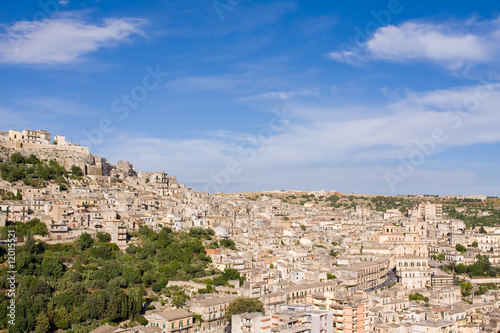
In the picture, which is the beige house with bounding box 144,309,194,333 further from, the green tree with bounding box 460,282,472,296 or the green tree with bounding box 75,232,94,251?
the green tree with bounding box 460,282,472,296

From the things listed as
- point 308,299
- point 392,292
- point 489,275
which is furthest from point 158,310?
point 489,275

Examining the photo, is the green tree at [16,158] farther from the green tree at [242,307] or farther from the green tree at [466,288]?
the green tree at [466,288]

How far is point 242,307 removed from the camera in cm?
2441

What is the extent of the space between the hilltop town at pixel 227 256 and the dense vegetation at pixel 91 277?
107 millimetres

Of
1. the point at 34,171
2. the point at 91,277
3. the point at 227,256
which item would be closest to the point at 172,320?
the point at 91,277

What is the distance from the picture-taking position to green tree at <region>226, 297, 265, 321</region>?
24.4 metres

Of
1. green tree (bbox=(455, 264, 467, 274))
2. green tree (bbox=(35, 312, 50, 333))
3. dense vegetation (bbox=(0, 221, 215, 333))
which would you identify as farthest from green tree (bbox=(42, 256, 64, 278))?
green tree (bbox=(455, 264, 467, 274))

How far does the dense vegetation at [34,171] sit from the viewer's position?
38.1m

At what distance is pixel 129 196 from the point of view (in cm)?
4206

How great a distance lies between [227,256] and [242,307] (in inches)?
341

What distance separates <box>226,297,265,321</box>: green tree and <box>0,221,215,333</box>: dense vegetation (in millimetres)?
2626

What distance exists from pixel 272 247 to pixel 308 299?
13.2 meters

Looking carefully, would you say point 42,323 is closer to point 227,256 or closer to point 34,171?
point 227,256

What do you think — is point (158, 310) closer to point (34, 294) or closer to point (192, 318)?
point (192, 318)
